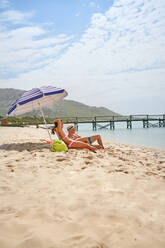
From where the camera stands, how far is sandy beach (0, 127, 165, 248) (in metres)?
1.64

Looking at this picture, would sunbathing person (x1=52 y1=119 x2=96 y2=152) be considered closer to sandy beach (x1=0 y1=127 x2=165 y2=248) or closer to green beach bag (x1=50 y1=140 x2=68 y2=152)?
green beach bag (x1=50 y1=140 x2=68 y2=152)

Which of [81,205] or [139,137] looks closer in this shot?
[81,205]

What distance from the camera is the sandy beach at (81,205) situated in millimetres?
1637

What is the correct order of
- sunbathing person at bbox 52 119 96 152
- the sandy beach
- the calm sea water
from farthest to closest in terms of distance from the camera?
the calm sea water
sunbathing person at bbox 52 119 96 152
the sandy beach

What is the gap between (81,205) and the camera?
2.32 m

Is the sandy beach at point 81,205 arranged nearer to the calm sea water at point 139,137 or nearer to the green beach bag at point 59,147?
the green beach bag at point 59,147

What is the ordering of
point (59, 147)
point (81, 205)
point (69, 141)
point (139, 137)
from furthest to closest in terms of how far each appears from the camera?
point (139, 137), point (69, 141), point (59, 147), point (81, 205)

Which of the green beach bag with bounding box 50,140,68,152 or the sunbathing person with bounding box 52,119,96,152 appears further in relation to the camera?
the sunbathing person with bounding box 52,119,96,152

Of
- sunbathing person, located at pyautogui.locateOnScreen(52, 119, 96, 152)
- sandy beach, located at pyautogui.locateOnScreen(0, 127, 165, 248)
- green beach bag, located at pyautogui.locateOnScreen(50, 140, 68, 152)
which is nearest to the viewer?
sandy beach, located at pyautogui.locateOnScreen(0, 127, 165, 248)

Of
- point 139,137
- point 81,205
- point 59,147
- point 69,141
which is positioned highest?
point 69,141

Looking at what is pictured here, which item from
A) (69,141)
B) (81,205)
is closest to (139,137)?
(69,141)

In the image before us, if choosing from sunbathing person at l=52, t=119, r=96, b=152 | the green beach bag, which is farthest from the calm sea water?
the green beach bag

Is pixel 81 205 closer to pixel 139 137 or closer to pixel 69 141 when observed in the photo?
pixel 69 141

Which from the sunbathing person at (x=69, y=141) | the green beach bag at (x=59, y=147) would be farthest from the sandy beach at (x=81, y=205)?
the sunbathing person at (x=69, y=141)
